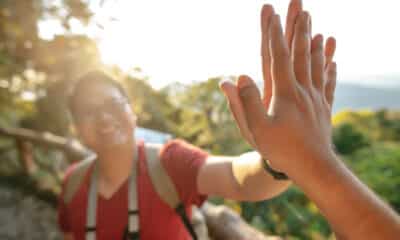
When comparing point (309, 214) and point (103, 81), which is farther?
point (309, 214)

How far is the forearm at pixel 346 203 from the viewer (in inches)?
21.8

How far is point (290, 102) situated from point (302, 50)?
136 millimetres

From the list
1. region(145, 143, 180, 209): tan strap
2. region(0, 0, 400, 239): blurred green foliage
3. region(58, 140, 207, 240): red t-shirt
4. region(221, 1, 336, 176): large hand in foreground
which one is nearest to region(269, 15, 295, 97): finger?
region(221, 1, 336, 176): large hand in foreground

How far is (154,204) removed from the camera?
59.2 inches

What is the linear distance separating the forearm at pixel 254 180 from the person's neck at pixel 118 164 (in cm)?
70

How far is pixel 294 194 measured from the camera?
4.46 m

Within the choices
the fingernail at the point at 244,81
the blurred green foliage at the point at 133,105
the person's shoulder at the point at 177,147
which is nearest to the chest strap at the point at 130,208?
the person's shoulder at the point at 177,147

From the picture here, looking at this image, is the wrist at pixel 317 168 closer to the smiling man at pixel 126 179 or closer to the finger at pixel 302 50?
the finger at pixel 302 50

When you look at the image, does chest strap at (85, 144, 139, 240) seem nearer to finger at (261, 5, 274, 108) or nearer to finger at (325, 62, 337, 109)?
finger at (261, 5, 274, 108)

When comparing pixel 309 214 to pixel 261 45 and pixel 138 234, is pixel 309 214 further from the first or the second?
pixel 261 45

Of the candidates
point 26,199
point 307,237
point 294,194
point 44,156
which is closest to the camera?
point 307,237

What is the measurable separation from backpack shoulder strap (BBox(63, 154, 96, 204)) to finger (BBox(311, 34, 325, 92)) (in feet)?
4.76

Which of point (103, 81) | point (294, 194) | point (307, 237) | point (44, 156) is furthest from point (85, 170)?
point (44, 156)

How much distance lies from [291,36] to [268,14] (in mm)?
93
